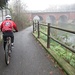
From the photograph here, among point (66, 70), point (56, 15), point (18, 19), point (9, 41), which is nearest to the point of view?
point (66, 70)

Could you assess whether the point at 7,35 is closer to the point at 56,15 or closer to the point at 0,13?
the point at 0,13

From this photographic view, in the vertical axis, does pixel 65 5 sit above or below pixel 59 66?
above

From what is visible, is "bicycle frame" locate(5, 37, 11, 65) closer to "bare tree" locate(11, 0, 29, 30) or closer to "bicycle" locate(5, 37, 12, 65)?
"bicycle" locate(5, 37, 12, 65)

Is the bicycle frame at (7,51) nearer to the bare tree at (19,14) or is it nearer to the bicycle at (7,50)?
the bicycle at (7,50)

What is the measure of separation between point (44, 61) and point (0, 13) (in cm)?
794

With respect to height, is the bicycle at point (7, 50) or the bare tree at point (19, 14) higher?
the bare tree at point (19, 14)

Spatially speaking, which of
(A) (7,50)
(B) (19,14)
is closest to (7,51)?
(A) (7,50)

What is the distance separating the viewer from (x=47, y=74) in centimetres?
436

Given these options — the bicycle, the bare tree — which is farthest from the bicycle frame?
the bare tree

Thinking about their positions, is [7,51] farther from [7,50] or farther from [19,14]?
[19,14]

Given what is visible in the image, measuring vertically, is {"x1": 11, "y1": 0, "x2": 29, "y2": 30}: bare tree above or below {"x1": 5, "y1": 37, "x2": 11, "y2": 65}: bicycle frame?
above

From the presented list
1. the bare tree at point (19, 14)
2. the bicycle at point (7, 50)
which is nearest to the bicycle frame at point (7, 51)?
the bicycle at point (7, 50)

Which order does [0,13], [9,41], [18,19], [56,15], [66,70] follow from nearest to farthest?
[66,70] < [9,41] < [0,13] < [18,19] < [56,15]

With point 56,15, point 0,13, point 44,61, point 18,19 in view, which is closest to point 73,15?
point 56,15
